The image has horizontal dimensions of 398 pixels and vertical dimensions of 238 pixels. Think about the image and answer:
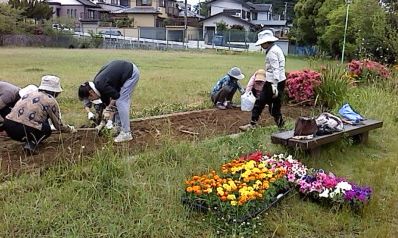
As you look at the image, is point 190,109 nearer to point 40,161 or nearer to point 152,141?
point 152,141

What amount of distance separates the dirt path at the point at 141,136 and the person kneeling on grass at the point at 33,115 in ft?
0.62

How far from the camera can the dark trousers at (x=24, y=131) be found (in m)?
4.68

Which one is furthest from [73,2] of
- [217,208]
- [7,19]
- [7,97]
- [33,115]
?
[217,208]

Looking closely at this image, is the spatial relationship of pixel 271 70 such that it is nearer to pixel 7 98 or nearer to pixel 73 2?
pixel 7 98

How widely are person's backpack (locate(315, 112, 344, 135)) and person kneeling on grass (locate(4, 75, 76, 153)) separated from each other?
9.71 feet

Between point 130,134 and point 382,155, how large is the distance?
3155 mm

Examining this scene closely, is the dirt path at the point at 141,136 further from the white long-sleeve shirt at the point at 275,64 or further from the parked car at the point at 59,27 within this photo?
the parked car at the point at 59,27

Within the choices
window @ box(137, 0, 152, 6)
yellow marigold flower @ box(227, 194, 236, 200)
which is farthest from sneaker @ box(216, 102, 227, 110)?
window @ box(137, 0, 152, 6)

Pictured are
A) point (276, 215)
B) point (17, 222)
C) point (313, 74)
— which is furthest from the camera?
point (313, 74)

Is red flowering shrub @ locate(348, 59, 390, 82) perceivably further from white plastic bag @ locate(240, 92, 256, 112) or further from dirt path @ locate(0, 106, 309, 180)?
white plastic bag @ locate(240, 92, 256, 112)

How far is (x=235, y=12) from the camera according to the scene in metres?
57.6

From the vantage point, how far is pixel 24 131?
468cm

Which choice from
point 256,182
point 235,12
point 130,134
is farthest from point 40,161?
point 235,12

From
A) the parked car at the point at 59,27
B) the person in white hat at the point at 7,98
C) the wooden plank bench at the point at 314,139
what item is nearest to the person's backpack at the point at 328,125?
the wooden plank bench at the point at 314,139
